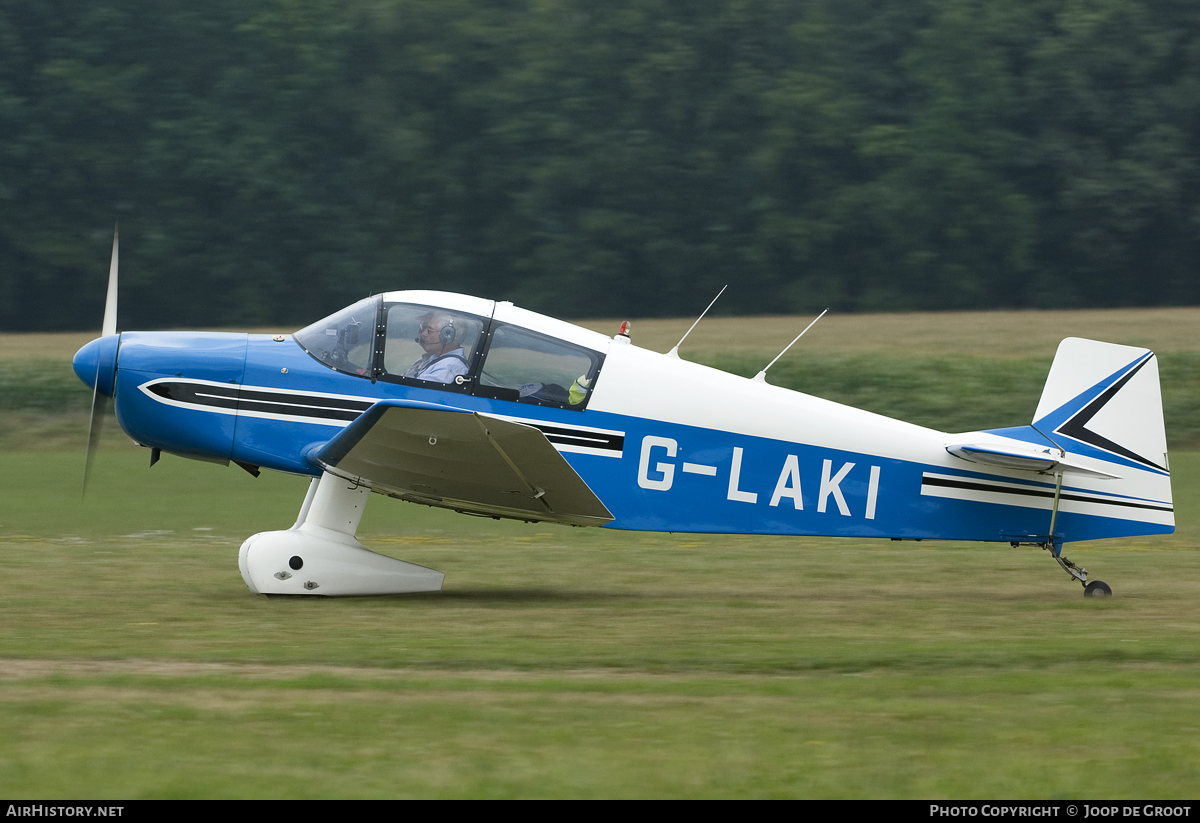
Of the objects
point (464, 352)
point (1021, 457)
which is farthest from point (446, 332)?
point (1021, 457)

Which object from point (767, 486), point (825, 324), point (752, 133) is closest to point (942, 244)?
point (752, 133)

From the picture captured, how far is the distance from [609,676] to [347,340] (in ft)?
11.5

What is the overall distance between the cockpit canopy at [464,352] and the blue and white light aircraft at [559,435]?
0.04 feet

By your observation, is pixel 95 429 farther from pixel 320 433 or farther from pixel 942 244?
pixel 942 244

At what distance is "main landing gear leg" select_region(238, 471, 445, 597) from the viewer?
8.95 meters

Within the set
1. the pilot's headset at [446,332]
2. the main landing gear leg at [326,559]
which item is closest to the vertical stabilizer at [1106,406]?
the pilot's headset at [446,332]

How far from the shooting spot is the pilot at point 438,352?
912 cm

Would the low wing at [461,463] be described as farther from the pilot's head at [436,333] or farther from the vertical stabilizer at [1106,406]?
the vertical stabilizer at [1106,406]

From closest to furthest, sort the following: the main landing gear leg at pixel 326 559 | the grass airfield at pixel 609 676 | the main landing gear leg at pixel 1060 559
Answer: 1. the grass airfield at pixel 609 676
2. the main landing gear leg at pixel 326 559
3. the main landing gear leg at pixel 1060 559

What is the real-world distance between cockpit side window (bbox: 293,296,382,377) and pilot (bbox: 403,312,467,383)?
323mm

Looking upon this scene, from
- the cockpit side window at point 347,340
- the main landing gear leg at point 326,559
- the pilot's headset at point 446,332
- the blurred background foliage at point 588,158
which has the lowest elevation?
the main landing gear leg at point 326,559

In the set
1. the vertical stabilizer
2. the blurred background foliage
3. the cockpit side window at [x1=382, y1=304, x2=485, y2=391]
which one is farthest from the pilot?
the blurred background foliage

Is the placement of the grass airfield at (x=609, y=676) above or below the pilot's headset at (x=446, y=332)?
below

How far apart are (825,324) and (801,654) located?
978 inches
